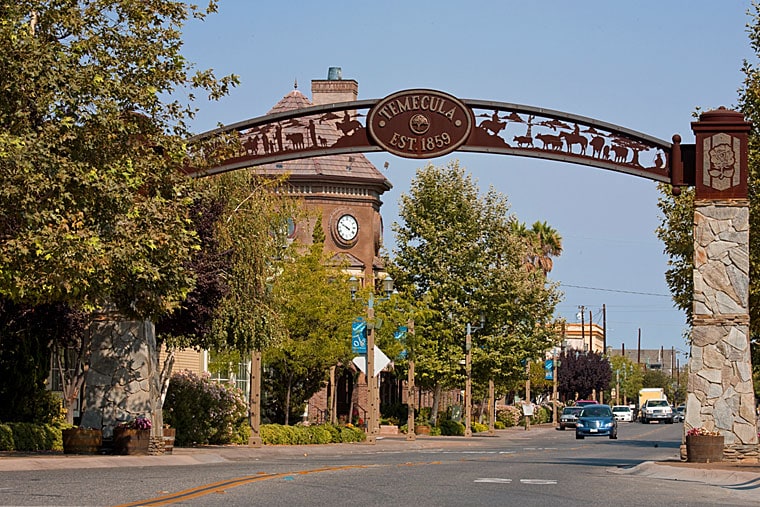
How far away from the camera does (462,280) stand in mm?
56344

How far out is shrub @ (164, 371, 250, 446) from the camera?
3419 cm

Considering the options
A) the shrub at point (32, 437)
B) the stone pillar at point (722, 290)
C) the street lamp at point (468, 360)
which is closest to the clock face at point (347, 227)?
the street lamp at point (468, 360)

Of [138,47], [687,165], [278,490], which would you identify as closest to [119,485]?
[278,490]

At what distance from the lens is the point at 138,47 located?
69.5 ft

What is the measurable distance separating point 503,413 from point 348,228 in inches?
991

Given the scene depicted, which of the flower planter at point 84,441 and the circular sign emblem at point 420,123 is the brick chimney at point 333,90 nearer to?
the circular sign emblem at point 420,123

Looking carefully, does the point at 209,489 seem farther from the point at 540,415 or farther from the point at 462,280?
the point at 540,415

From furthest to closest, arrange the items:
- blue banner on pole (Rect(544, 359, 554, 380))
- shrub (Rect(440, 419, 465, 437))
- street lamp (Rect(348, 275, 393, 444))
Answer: blue banner on pole (Rect(544, 359, 554, 380)), shrub (Rect(440, 419, 465, 437)), street lamp (Rect(348, 275, 393, 444))

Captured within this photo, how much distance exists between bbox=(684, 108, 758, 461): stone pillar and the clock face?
37.9 m

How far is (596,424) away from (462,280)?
8.78m

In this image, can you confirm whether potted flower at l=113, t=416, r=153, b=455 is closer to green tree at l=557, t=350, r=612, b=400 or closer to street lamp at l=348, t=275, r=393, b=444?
street lamp at l=348, t=275, r=393, b=444

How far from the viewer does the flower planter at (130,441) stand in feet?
81.0

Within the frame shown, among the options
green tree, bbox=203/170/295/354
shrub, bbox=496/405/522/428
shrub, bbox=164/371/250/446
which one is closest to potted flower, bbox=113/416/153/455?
green tree, bbox=203/170/295/354

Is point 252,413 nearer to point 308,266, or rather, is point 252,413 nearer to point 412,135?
point 308,266
